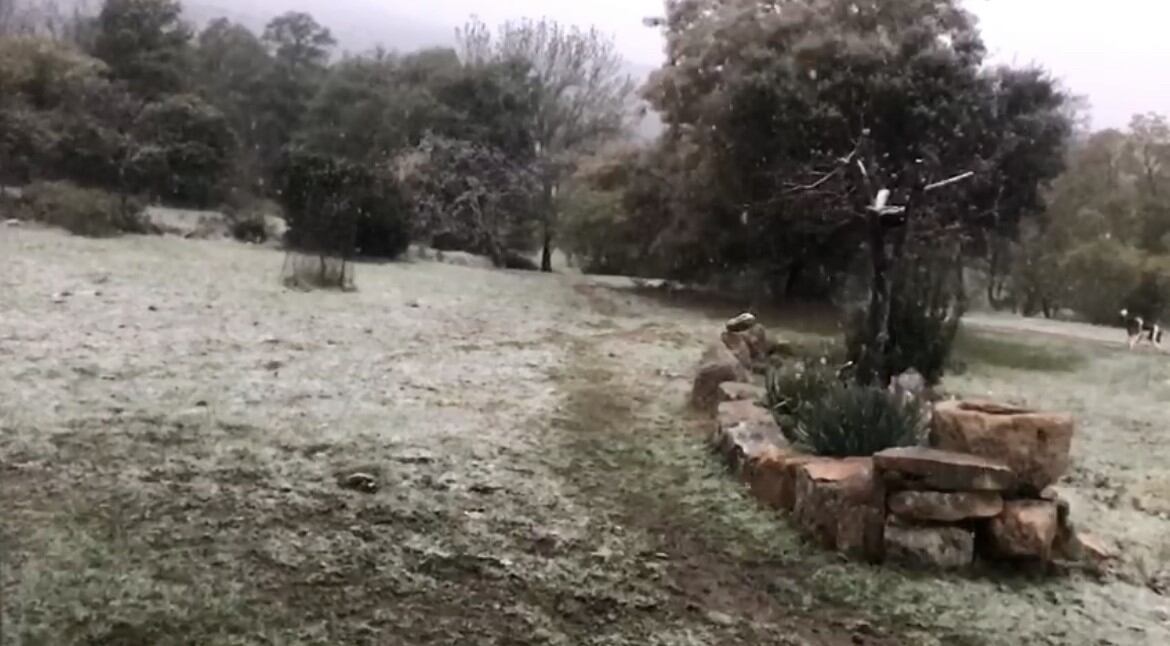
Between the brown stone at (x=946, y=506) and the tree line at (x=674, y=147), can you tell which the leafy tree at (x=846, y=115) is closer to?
the tree line at (x=674, y=147)

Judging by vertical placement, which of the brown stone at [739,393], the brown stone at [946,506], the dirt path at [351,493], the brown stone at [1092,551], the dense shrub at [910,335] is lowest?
the dirt path at [351,493]

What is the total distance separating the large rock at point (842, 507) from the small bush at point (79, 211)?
9.33 meters

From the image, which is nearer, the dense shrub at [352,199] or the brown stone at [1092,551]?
the brown stone at [1092,551]

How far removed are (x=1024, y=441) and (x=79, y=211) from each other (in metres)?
10.2

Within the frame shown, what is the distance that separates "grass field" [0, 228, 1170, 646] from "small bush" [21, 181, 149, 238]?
14.5 ft

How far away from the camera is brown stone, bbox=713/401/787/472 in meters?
4.11

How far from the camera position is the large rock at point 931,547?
3.30 meters

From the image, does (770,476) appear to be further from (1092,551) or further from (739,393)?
(739,393)

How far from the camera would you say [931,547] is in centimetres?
330

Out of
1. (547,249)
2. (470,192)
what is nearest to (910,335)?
(547,249)

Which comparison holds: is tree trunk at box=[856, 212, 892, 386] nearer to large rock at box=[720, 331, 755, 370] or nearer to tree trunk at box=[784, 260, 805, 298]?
large rock at box=[720, 331, 755, 370]

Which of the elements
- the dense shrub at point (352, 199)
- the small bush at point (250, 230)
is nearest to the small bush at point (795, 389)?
the dense shrub at point (352, 199)

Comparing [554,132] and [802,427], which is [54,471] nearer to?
[802,427]

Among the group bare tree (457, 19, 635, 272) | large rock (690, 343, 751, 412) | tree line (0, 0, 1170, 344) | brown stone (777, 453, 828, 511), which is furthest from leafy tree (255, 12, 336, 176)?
brown stone (777, 453, 828, 511)
